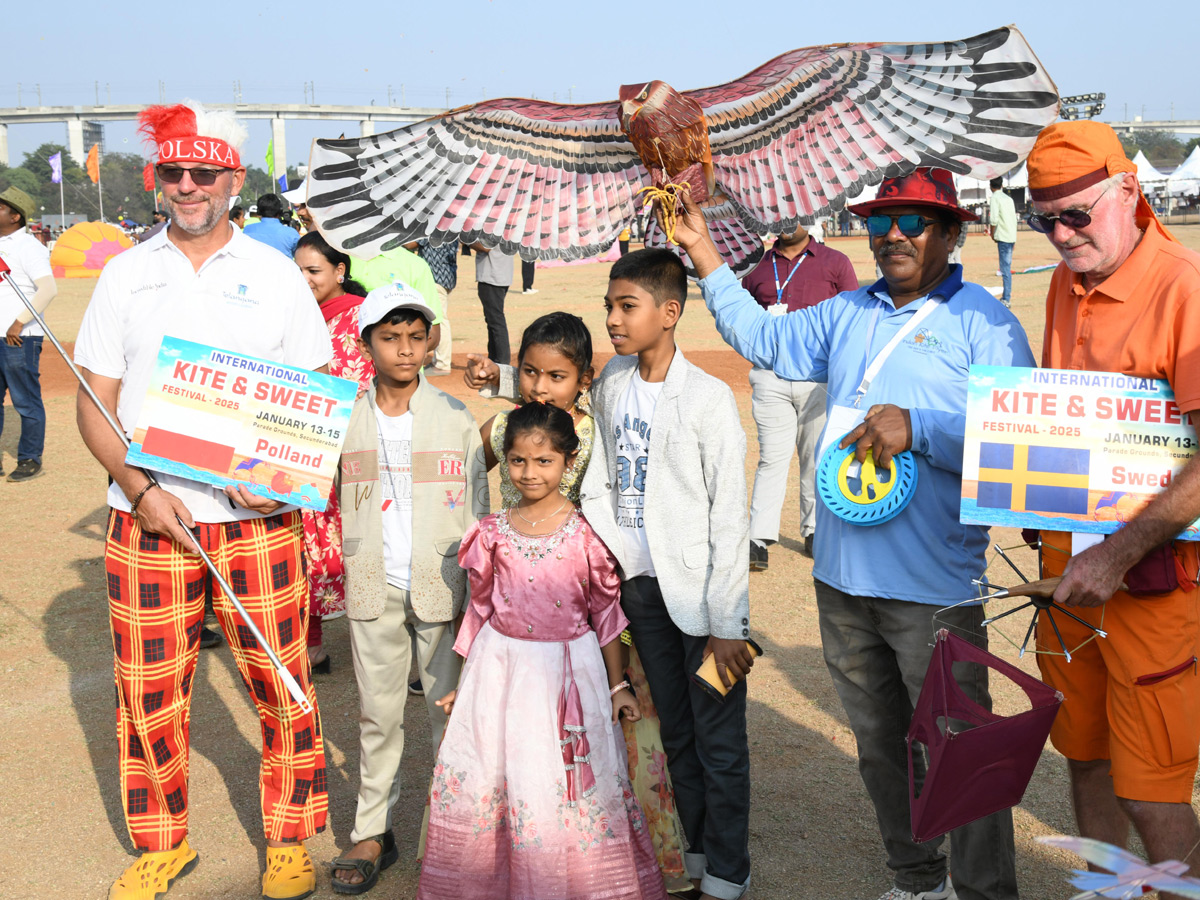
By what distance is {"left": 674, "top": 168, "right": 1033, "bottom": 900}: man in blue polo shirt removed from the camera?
2490 mm

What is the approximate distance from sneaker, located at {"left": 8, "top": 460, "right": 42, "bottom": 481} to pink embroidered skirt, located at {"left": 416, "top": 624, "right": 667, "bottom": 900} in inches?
275

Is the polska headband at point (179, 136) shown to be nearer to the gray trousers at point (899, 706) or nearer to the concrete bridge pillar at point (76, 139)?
the gray trousers at point (899, 706)

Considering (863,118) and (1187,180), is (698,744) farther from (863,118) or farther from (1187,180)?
(1187,180)

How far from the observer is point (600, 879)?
2693 mm

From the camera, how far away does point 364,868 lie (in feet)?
9.98

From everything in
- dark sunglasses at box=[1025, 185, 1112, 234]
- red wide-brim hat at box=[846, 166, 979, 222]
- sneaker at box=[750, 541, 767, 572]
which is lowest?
sneaker at box=[750, 541, 767, 572]

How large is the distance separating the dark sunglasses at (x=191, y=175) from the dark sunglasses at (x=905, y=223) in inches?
72.1

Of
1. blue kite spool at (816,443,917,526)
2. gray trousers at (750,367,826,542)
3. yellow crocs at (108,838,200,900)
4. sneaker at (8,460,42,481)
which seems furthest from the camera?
sneaker at (8,460,42,481)

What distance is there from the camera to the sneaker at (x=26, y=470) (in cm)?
825

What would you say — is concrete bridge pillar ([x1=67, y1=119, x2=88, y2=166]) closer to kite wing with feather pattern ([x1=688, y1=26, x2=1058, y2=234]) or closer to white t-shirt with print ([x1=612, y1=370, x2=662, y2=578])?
white t-shirt with print ([x1=612, y1=370, x2=662, y2=578])

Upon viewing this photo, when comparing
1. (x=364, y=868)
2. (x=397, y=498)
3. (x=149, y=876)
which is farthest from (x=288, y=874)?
(x=397, y=498)

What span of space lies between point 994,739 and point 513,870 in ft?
4.37

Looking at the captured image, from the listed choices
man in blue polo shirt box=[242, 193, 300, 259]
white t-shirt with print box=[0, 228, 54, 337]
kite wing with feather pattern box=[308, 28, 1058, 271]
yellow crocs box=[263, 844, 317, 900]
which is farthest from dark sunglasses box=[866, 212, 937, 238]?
white t-shirt with print box=[0, 228, 54, 337]

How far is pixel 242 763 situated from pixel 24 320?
5.61 metres
